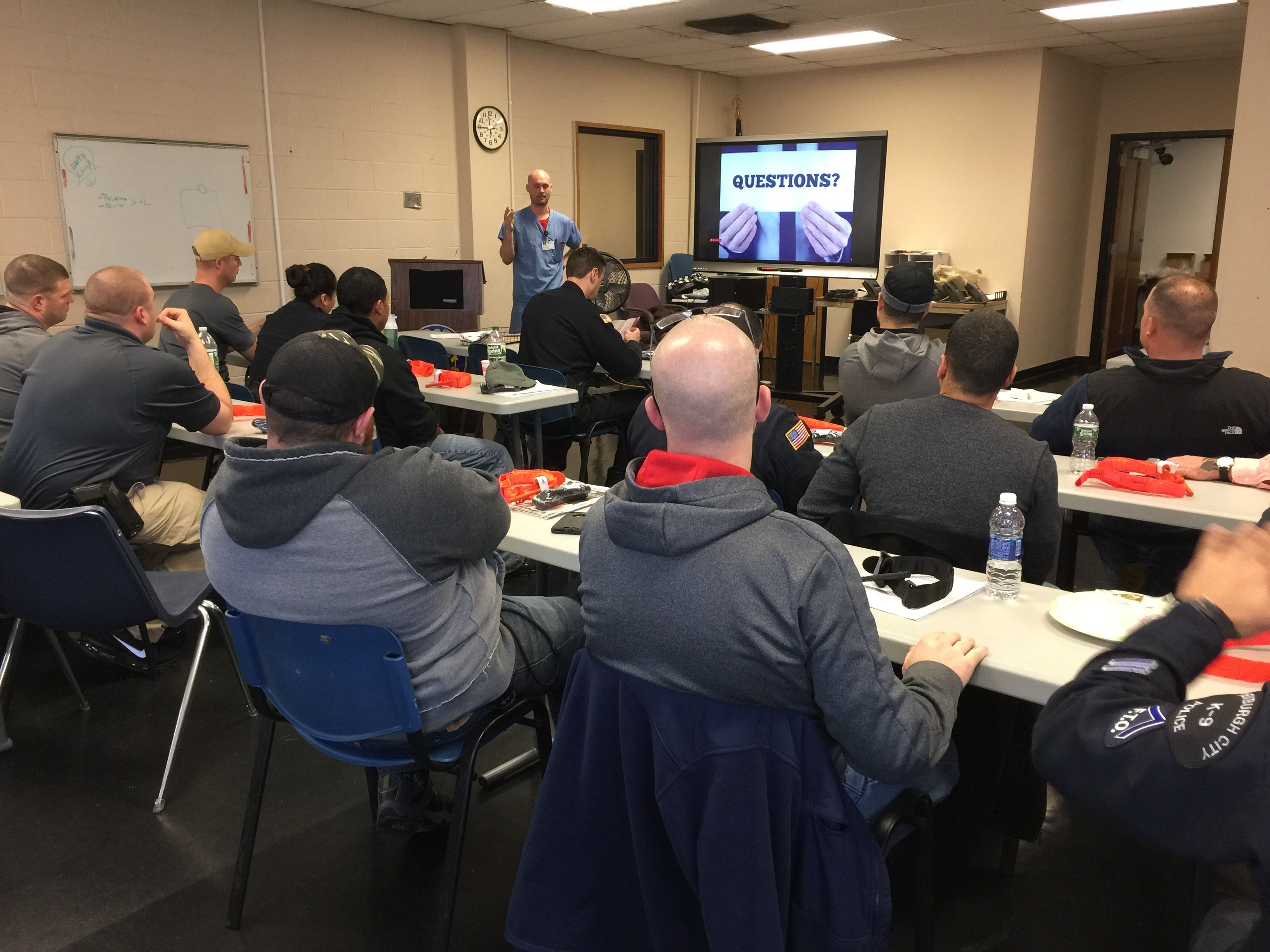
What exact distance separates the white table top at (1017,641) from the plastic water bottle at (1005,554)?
23 mm

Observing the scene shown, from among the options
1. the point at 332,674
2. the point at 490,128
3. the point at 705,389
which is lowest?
the point at 332,674

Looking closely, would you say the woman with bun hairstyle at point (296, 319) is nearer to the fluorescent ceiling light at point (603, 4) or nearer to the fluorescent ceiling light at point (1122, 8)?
the fluorescent ceiling light at point (603, 4)

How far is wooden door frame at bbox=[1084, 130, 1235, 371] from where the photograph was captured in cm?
845

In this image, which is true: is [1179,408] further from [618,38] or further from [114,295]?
[618,38]

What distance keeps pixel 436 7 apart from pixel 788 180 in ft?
9.76

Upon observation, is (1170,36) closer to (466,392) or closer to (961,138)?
(961,138)

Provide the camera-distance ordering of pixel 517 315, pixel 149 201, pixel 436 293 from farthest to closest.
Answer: pixel 517 315, pixel 436 293, pixel 149 201

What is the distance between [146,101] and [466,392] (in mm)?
3138

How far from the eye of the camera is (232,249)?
484 centimetres

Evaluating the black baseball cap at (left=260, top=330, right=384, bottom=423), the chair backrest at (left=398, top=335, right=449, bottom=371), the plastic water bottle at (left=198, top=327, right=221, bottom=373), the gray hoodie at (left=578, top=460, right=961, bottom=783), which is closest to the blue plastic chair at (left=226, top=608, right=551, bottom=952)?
the black baseball cap at (left=260, top=330, right=384, bottom=423)

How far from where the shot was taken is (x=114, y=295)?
3.02 m

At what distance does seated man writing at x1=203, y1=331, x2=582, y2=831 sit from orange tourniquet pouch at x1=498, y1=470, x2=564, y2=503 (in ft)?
2.22

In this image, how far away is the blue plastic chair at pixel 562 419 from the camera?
14.8 feet

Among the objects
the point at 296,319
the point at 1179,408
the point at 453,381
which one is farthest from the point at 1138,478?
the point at 296,319
